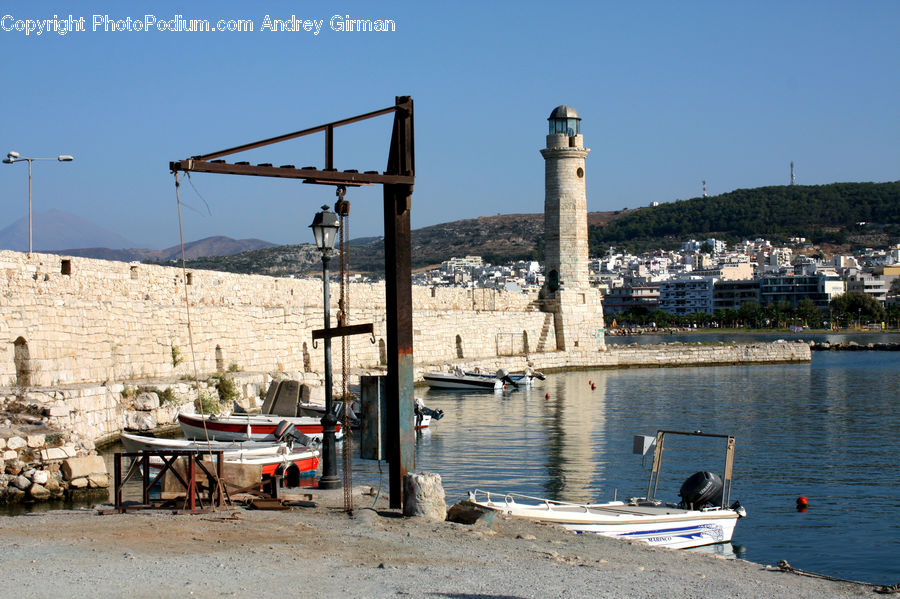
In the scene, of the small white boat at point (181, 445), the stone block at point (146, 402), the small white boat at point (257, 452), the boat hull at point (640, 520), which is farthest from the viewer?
the stone block at point (146, 402)

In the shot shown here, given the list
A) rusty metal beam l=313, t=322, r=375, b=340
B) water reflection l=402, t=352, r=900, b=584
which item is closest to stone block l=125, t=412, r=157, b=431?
water reflection l=402, t=352, r=900, b=584

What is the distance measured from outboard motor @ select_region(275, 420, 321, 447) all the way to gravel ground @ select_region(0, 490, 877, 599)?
507 cm

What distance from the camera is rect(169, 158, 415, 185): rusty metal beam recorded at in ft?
22.4

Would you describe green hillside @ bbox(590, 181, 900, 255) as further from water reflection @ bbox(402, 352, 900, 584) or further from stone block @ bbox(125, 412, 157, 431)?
stone block @ bbox(125, 412, 157, 431)

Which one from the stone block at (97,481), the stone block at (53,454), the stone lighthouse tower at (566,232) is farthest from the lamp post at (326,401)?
the stone lighthouse tower at (566,232)

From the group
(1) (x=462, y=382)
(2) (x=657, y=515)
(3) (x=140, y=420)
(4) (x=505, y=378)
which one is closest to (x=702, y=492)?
(2) (x=657, y=515)

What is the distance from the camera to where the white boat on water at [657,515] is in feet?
29.6

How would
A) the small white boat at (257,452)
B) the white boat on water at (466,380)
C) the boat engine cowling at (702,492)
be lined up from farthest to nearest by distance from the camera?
the white boat on water at (466,380) → the small white boat at (257,452) → the boat engine cowling at (702,492)

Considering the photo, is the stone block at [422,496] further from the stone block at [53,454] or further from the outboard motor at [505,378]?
the outboard motor at [505,378]

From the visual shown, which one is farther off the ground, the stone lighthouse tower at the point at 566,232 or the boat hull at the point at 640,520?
the stone lighthouse tower at the point at 566,232

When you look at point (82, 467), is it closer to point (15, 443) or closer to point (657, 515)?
point (15, 443)

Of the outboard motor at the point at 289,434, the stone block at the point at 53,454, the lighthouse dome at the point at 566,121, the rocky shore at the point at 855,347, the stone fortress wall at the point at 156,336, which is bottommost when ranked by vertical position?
the rocky shore at the point at 855,347

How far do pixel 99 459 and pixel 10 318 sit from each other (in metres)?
4.14

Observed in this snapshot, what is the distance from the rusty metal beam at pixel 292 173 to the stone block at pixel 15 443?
4.91 metres
